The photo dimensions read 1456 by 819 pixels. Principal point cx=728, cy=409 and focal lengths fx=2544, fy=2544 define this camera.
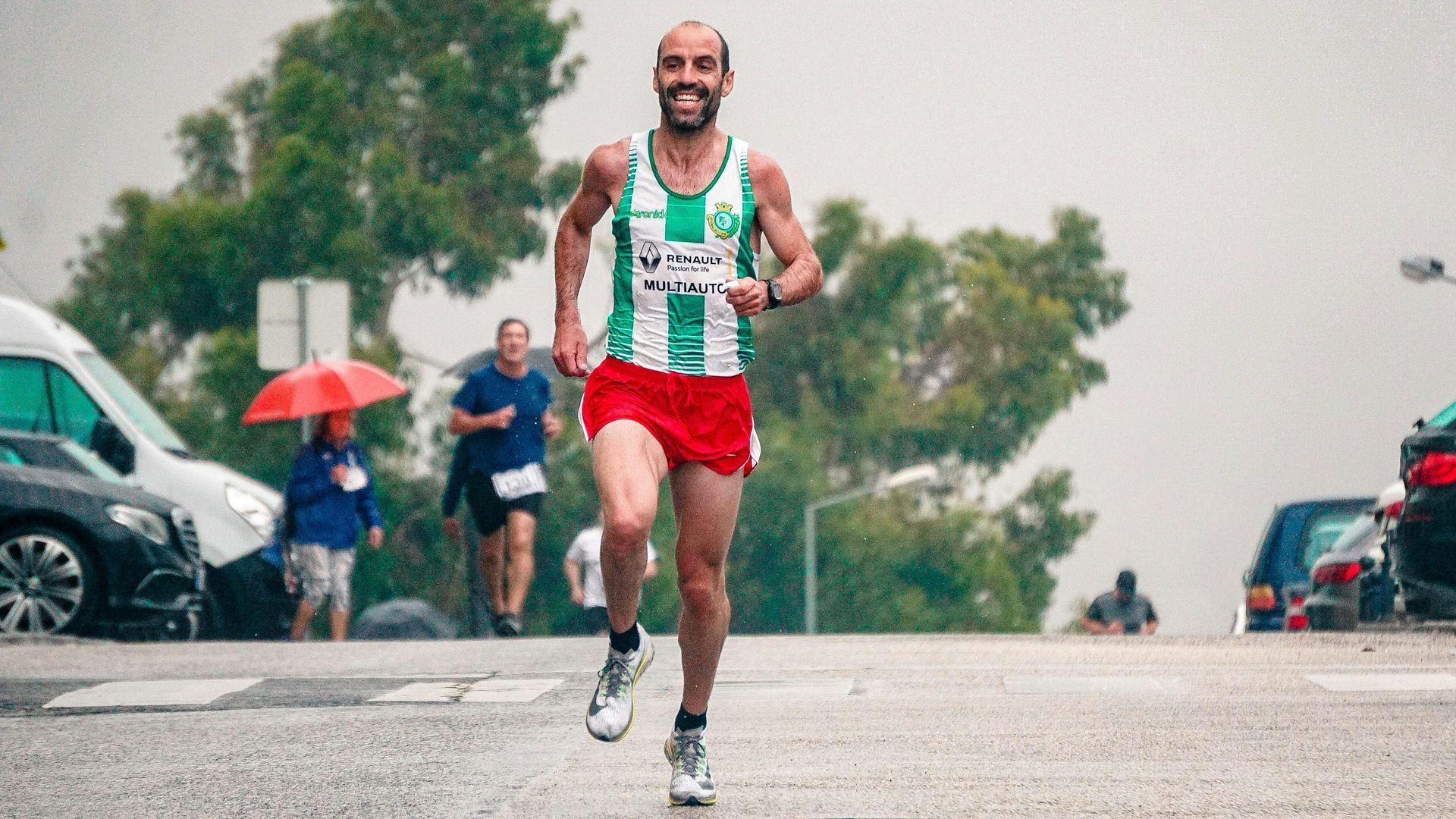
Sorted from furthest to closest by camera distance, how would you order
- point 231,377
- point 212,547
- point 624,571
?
point 231,377 < point 212,547 < point 624,571

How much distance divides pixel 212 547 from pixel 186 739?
9056 mm

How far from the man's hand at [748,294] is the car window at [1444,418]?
717cm

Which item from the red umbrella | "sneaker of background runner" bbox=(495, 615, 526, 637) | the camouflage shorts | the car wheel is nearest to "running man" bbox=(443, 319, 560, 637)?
"sneaker of background runner" bbox=(495, 615, 526, 637)

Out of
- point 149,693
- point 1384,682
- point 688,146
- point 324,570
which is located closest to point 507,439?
point 324,570

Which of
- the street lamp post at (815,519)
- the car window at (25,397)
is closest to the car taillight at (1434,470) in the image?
the car window at (25,397)

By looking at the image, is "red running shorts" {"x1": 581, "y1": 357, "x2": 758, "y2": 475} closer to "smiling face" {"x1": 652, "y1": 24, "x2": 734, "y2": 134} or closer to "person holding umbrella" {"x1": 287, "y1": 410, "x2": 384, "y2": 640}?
"smiling face" {"x1": 652, "y1": 24, "x2": 734, "y2": 134}

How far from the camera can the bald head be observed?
22.4ft

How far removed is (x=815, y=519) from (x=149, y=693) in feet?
156

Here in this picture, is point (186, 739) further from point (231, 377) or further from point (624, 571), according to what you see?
point (231, 377)

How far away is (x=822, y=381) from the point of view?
60.2 meters

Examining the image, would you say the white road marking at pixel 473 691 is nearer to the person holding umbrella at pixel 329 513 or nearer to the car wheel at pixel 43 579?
the car wheel at pixel 43 579

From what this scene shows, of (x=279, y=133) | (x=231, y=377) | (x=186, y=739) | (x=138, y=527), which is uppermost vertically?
(x=279, y=133)

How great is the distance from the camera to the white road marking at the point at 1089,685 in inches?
394

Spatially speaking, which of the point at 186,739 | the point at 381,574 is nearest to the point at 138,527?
the point at 186,739
